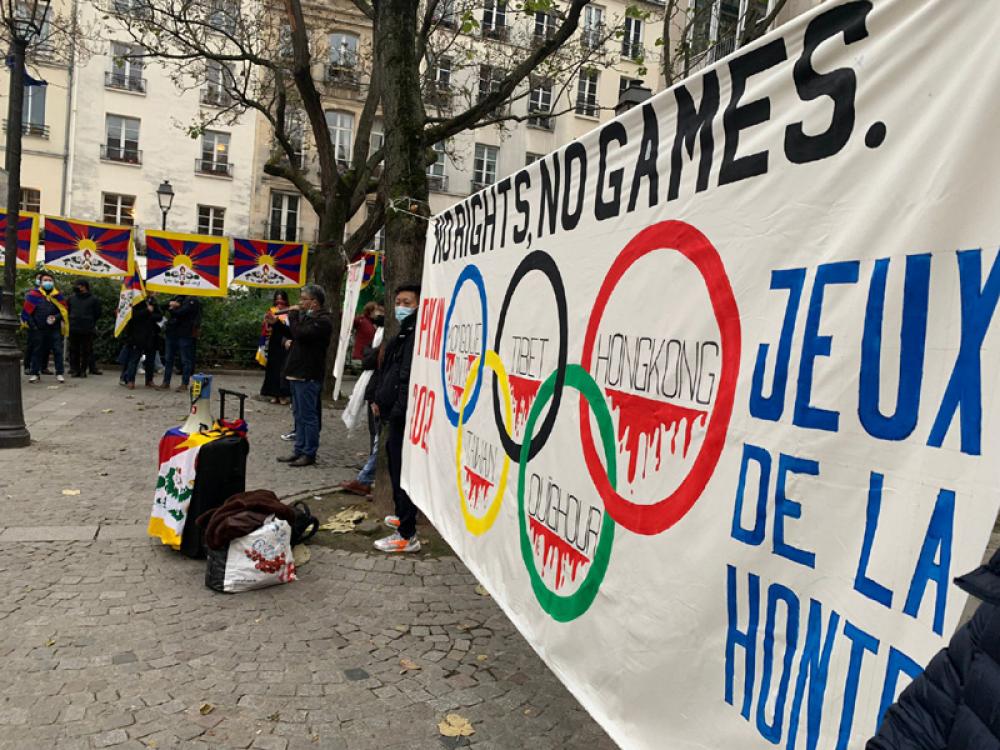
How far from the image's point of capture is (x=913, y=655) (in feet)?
4.64

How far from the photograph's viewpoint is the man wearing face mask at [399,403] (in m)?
5.20

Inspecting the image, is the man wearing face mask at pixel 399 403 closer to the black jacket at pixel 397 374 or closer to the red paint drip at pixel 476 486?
the black jacket at pixel 397 374

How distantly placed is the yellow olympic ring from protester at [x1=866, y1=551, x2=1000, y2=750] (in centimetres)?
206

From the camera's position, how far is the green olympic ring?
240cm

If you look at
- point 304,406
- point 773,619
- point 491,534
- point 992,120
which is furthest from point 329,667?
point 304,406

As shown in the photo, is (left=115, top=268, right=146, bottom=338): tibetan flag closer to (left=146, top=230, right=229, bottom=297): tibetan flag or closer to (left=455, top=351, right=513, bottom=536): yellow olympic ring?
(left=146, top=230, right=229, bottom=297): tibetan flag

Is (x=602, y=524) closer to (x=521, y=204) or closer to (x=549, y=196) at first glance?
(x=549, y=196)

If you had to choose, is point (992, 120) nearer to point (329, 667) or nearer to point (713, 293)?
point (713, 293)

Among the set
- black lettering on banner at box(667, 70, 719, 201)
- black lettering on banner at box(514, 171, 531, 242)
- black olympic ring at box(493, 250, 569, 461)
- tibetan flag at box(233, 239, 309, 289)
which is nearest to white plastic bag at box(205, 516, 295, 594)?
black olympic ring at box(493, 250, 569, 461)

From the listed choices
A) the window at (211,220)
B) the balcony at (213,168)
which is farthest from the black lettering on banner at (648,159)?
the balcony at (213,168)

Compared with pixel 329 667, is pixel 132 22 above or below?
above

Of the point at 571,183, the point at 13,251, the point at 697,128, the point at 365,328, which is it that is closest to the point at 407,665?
the point at 571,183

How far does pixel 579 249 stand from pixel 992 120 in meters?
1.56

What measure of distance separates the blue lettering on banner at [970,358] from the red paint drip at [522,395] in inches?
68.6
